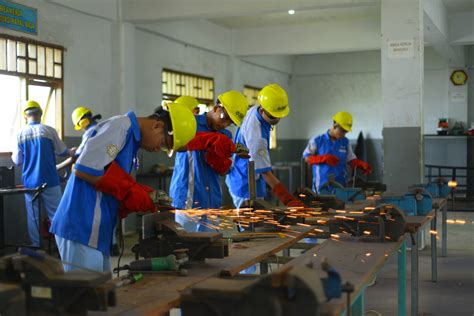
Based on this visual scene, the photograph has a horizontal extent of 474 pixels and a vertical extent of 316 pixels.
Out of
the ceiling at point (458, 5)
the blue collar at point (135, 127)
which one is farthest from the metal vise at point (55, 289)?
the ceiling at point (458, 5)

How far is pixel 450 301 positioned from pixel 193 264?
3.53m

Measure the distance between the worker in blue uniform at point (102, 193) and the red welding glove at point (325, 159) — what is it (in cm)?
475

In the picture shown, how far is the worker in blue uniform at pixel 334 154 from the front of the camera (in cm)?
788

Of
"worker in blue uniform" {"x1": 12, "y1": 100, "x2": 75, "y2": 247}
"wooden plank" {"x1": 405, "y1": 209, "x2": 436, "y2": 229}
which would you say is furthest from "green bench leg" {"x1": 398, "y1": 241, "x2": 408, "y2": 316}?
"worker in blue uniform" {"x1": 12, "y1": 100, "x2": 75, "y2": 247}

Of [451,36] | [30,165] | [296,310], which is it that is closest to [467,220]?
[451,36]

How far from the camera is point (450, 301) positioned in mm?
5859

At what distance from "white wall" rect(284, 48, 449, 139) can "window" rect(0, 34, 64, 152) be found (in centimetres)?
954

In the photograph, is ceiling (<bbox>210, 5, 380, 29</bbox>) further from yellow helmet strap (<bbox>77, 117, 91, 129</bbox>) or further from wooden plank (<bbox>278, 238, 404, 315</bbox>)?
wooden plank (<bbox>278, 238, 404, 315</bbox>)

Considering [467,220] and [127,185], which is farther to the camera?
[467,220]

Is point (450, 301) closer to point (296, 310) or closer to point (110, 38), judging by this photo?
point (296, 310)

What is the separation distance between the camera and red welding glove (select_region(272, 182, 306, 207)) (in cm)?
477

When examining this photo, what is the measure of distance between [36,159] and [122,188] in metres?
4.73

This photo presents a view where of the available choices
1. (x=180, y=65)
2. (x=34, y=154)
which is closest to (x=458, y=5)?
(x=180, y=65)

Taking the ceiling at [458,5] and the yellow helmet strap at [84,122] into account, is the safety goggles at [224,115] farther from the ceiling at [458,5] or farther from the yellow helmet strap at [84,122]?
the ceiling at [458,5]
